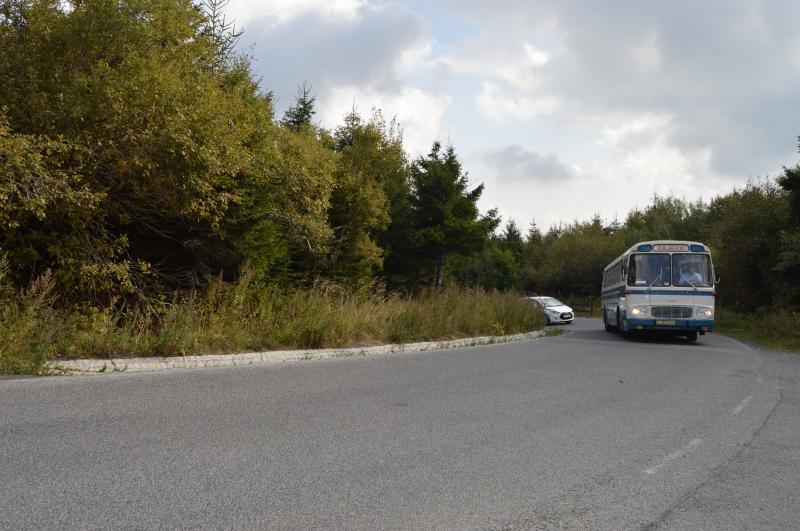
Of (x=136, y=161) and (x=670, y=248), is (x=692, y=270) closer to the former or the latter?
(x=670, y=248)

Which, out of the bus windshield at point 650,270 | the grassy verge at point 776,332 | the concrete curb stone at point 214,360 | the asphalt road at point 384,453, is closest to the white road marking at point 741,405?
the asphalt road at point 384,453

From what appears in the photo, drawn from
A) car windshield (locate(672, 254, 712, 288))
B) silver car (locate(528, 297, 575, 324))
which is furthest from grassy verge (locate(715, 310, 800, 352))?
silver car (locate(528, 297, 575, 324))

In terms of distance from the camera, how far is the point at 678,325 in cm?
2011

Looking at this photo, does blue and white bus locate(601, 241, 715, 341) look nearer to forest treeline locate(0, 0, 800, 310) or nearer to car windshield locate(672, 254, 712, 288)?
car windshield locate(672, 254, 712, 288)

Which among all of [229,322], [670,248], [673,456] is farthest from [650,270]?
[673,456]

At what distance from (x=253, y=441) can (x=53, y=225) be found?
30.4 ft

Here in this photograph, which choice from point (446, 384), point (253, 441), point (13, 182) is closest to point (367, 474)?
point (253, 441)

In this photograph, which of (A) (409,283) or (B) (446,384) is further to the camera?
(A) (409,283)

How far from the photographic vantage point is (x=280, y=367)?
35.0ft

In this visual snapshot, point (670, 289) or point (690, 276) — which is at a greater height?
point (690, 276)

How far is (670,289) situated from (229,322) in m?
13.7

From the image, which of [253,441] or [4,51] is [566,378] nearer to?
[253,441]

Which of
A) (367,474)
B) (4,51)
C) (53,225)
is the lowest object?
(367,474)

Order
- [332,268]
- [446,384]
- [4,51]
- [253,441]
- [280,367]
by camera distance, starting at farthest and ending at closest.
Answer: [332,268]
[4,51]
[280,367]
[446,384]
[253,441]
